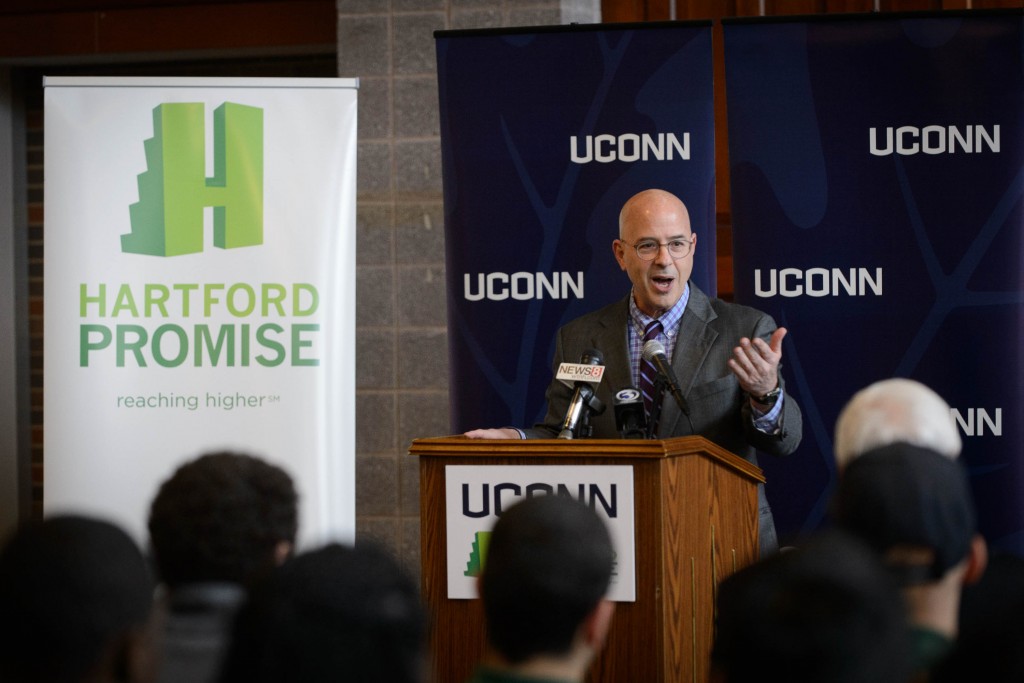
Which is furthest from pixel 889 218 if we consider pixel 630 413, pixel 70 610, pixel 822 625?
pixel 70 610

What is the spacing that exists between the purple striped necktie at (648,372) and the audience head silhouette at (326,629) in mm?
→ 2386

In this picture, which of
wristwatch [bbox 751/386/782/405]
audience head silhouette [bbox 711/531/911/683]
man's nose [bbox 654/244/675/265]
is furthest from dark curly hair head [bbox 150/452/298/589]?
man's nose [bbox 654/244/675/265]

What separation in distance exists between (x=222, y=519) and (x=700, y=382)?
203 cm

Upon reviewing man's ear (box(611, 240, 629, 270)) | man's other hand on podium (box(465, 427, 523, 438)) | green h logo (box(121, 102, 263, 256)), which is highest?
green h logo (box(121, 102, 263, 256))

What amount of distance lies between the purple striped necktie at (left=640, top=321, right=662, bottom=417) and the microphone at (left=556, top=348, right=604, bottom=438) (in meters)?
0.41

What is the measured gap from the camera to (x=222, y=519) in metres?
1.83

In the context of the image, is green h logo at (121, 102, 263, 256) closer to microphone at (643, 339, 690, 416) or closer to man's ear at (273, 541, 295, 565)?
microphone at (643, 339, 690, 416)

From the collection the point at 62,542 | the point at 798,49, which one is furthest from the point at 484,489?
the point at 798,49

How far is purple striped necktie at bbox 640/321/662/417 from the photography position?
143 inches

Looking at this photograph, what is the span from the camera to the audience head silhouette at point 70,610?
1340 mm

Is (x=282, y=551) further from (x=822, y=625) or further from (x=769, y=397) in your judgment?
(x=769, y=397)

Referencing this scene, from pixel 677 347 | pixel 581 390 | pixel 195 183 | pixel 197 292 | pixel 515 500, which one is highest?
pixel 195 183

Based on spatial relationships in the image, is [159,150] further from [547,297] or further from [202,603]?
[202,603]

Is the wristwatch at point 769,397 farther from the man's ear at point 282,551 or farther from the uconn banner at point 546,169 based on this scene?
the man's ear at point 282,551
